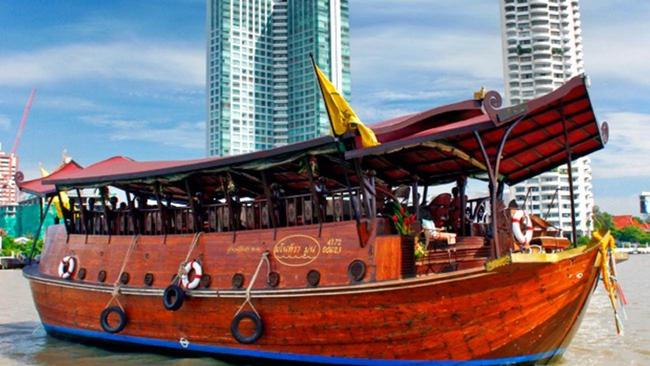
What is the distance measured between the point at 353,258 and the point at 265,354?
195 cm

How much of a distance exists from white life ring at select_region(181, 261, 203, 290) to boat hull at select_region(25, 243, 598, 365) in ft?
1.42

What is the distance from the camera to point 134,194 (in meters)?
11.6

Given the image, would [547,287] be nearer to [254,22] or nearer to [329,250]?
[329,250]

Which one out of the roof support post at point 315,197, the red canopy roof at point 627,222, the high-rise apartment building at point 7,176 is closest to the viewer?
the roof support post at point 315,197

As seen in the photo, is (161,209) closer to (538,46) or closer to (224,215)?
(224,215)

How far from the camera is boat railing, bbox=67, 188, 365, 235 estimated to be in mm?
8375

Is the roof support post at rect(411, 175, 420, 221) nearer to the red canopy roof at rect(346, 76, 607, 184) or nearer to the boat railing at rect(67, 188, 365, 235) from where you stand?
the red canopy roof at rect(346, 76, 607, 184)

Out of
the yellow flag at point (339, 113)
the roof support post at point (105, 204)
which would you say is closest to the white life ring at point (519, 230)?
the yellow flag at point (339, 113)

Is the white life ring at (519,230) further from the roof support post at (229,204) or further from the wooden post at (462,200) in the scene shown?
the roof support post at (229,204)

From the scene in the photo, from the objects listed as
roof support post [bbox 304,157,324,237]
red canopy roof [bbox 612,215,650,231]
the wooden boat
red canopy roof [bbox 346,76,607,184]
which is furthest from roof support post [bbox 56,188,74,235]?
red canopy roof [bbox 612,215,650,231]

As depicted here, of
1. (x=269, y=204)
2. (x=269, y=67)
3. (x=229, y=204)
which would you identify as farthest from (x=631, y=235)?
(x=269, y=204)

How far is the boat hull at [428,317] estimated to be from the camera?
6812 mm

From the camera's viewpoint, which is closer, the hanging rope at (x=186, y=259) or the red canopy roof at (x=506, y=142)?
the red canopy roof at (x=506, y=142)

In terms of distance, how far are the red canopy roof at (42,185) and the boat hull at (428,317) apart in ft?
20.1
